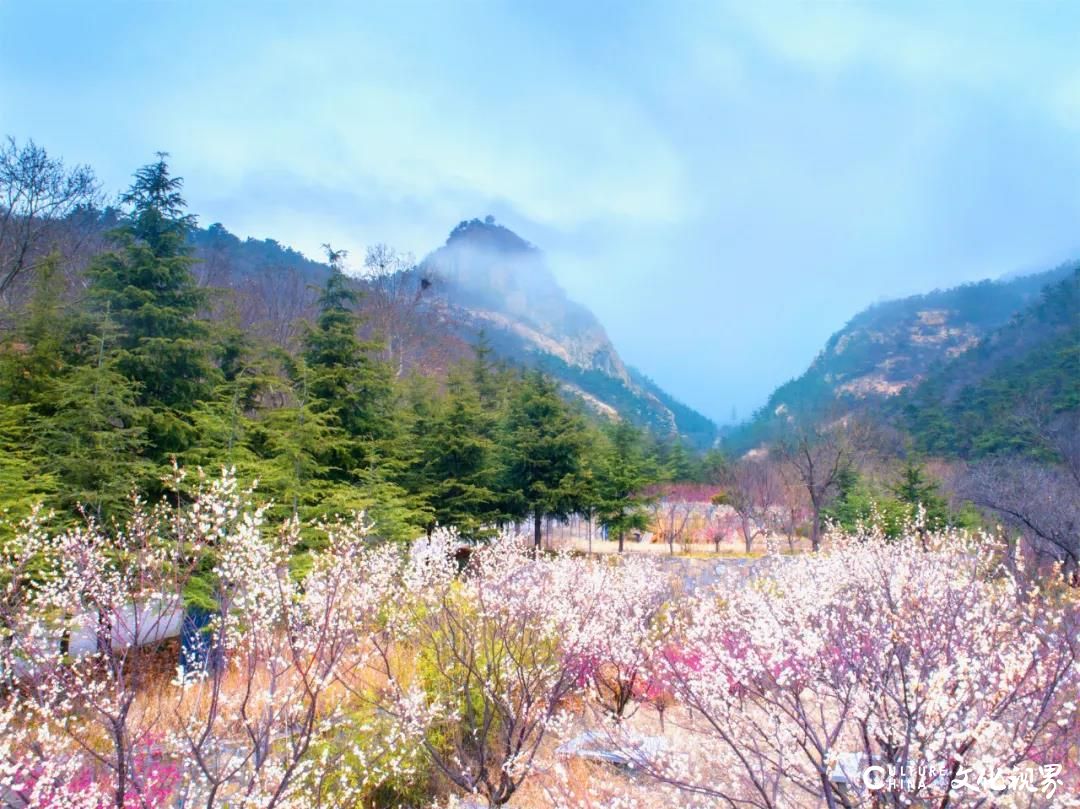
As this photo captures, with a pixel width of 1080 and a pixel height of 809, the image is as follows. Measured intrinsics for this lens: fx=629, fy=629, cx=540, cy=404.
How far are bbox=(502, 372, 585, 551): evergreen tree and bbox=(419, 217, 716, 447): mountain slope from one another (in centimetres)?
6869

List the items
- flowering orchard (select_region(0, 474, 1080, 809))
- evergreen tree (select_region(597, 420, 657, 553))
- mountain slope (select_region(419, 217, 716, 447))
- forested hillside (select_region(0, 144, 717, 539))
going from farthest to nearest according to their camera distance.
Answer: mountain slope (select_region(419, 217, 716, 447)) → evergreen tree (select_region(597, 420, 657, 553)) → forested hillside (select_region(0, 144, 717, 539)) → flowering orchard (select_region(0, 474, 1080, 809))

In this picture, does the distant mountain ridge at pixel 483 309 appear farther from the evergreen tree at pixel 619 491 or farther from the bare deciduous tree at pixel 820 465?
the bare deciduous tree at pixel 820 465

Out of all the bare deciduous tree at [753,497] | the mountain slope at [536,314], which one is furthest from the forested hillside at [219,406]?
the mountain slope at [536,314]

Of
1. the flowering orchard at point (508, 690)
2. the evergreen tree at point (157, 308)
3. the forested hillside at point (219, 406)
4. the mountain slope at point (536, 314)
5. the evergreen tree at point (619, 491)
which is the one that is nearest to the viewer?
the flowering orchard at point (508, 690)

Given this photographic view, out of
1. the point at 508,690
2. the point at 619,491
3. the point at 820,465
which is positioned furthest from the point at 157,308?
the point at 820,465

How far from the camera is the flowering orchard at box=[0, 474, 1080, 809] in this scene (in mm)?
3844

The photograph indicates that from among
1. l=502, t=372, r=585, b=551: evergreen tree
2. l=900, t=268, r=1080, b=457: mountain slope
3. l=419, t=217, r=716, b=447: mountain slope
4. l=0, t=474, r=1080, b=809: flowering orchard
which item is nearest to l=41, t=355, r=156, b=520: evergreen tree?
l=0, t=474, r=1080, b=809: flowering orchard

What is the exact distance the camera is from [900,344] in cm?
8288

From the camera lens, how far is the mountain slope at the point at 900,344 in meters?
74.9

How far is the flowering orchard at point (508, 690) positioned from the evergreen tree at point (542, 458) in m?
10.3

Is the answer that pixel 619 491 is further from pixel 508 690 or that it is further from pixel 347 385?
pixel 508 690

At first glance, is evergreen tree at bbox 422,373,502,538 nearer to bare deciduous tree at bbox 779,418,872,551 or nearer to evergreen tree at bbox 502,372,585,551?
evergreen tree at bbox 502,372,585,551

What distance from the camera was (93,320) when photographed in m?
11.3

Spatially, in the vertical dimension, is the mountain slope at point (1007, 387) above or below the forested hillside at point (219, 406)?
above
